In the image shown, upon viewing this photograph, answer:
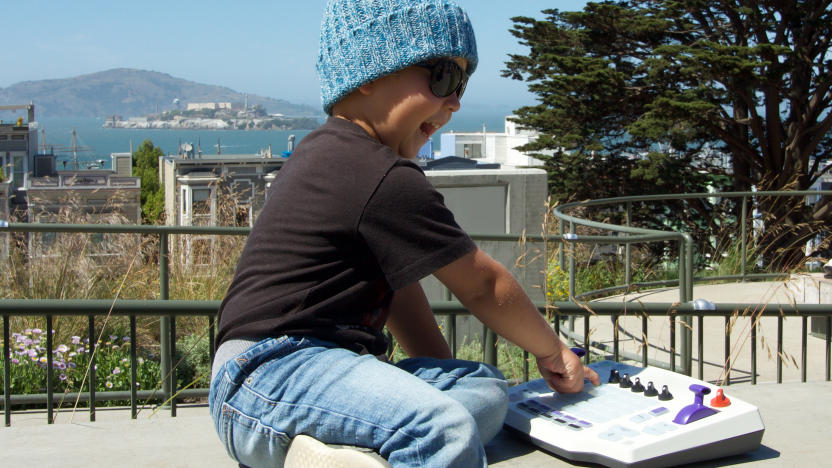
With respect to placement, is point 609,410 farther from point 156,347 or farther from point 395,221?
point 156,347

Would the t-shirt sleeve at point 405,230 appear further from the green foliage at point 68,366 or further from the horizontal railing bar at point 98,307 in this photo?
the green foliage at point 68,366

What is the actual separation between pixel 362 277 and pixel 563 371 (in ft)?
2.31

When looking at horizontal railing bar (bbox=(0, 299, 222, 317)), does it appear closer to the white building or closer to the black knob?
the black knob

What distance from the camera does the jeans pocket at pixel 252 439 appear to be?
6.40ft

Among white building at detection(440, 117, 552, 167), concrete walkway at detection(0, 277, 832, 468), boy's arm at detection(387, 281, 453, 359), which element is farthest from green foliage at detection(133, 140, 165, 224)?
boy's arm at detection(387, 281, 453, 359)

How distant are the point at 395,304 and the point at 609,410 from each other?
68cm

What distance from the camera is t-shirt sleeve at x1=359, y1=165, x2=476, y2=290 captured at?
1.96 metres

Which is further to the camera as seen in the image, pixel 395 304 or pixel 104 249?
pixel 104 249

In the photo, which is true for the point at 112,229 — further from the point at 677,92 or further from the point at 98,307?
the point at 677,92

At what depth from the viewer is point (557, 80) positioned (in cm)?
2338

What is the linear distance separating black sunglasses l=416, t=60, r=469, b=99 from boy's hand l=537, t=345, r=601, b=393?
2.50ft

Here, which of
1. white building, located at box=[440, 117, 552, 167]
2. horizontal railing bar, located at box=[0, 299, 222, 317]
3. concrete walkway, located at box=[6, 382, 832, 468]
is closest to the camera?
concrete walkway, located at box=[6, 382, 832, 468]

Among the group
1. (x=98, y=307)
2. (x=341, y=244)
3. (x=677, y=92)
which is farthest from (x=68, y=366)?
(x=677, y=92)

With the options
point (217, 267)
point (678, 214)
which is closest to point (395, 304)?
point (217, 267)
